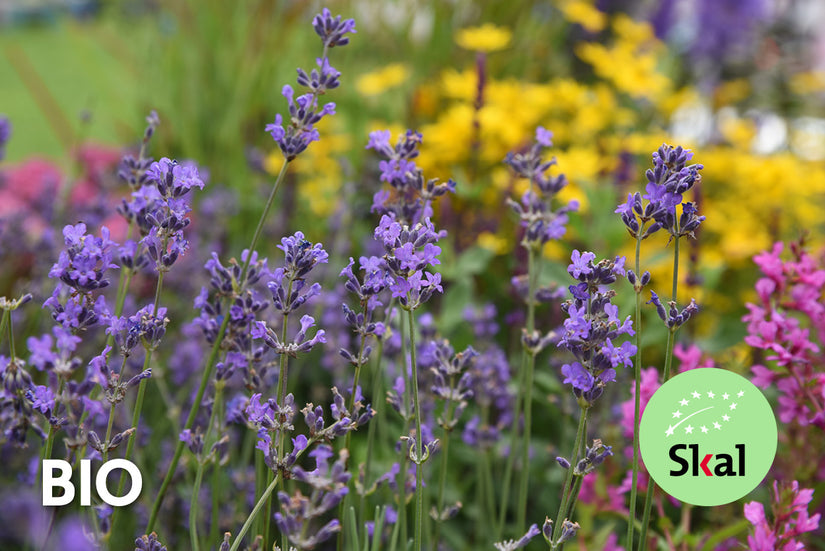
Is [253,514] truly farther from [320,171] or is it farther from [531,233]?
[320,171]

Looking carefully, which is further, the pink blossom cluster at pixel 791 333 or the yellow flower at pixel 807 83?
the yellow flower at pixel 807 83

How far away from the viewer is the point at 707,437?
97 centimetres

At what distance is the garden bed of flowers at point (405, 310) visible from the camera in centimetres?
89

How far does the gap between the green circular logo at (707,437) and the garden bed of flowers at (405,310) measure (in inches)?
1.5

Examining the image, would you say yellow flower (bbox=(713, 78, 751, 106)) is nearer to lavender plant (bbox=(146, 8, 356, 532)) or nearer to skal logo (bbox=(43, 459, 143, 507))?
lavender plant (bbox=(146, 8, 356, 532))

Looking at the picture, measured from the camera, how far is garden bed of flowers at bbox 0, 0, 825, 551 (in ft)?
2.93

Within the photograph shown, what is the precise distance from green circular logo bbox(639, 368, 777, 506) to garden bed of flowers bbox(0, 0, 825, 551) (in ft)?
→ 0.13

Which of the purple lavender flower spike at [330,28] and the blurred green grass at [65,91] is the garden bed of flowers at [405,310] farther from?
the blurred green grass at [65,91]

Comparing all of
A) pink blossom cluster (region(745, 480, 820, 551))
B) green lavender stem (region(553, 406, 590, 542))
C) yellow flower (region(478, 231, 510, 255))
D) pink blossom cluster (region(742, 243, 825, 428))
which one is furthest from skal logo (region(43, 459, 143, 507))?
yellow flower (region(478, 231, 510, 255))

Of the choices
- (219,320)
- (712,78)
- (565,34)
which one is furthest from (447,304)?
(712,78)

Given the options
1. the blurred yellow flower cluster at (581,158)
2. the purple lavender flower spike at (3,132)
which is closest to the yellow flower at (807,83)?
the blurred yellow flower cluster at (581,158)

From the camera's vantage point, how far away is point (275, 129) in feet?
3.04

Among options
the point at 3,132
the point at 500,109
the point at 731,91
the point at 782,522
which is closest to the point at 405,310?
the point at 782,522

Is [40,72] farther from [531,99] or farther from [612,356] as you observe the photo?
[612,356]
